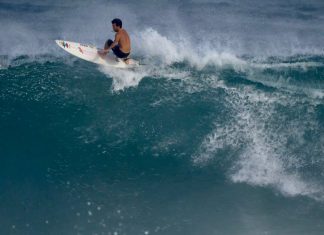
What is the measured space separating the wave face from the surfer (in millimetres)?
811

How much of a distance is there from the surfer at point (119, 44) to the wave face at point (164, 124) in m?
0.81

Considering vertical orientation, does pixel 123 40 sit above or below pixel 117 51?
above

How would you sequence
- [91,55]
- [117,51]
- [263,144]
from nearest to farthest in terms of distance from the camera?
[263,144] → [117,51] → [91,55]

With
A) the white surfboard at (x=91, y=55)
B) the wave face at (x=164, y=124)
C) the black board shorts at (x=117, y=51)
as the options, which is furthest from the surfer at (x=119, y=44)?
the wave face at (x=164, y=124)

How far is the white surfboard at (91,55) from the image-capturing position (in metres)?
16.1

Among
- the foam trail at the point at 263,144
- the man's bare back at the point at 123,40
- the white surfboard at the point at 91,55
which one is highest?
the man's bare back at the point at 123,40

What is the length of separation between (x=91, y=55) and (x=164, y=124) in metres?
3.50

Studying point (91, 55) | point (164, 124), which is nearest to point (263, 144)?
point (164, 124)

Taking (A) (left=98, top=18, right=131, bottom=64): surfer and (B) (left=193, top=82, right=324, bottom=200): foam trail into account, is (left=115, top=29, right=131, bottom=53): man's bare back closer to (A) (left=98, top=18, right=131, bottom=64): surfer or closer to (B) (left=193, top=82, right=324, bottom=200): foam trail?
(A) (left=98, top=18, right=131, bottom=64): surfer

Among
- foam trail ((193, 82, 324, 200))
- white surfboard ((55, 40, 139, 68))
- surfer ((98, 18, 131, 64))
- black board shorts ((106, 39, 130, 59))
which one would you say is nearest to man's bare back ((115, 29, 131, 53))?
surfer ((98, 18, 131, 64))

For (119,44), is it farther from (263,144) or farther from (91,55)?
(263,144)

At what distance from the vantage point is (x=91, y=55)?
16.2 metres

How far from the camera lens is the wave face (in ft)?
44.2

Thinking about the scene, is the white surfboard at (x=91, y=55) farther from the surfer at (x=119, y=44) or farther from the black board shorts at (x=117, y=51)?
the black board shorts at (x=117, y=51)
